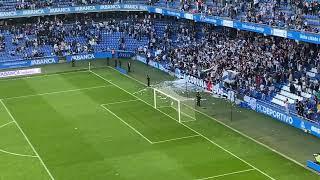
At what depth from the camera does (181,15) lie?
56.6m

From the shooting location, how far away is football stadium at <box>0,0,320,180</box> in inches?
1213

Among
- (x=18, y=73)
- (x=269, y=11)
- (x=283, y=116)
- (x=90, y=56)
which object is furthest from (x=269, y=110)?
(x=90, y=56)

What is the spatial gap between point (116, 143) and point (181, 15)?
25.3 m

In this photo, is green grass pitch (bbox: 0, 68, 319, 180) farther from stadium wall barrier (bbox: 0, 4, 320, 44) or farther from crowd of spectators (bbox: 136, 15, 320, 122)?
stadium wall barrier (bbox: 0, 4, 320, 44)

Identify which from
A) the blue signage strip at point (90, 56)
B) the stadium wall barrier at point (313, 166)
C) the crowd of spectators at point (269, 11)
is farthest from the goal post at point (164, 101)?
the blue signage strip at point (90, 56)

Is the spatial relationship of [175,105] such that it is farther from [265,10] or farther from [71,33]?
[71,33]

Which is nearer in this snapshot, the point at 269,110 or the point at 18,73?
the point at 269,110

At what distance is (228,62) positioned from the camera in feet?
160

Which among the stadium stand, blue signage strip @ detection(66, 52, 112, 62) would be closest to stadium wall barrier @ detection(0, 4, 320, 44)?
the stadium stand

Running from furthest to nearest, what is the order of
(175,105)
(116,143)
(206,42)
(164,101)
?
(206,42)
(164,101)
(175,105)
(116,143)

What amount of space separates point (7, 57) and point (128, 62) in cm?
1284

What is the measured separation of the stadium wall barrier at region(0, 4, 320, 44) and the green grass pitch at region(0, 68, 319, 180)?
28.6 ft

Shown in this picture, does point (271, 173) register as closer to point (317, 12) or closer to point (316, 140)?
point (316, 140)

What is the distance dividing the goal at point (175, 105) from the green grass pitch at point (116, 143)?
0.33 meters
